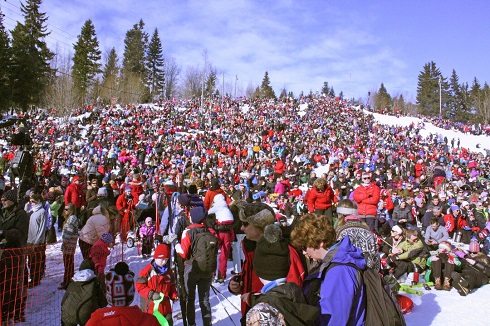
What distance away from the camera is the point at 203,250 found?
4172 mm

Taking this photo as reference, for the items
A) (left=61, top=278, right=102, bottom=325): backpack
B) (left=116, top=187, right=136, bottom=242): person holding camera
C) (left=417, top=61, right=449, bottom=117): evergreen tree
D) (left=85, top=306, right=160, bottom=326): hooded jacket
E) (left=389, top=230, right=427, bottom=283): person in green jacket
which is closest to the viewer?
(left=85, top=306, right=160, bottom=326): hooded jacket

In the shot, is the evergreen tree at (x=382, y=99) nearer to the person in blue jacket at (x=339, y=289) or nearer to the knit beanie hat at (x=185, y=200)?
the knit beanie hat at (x=185, y=200)

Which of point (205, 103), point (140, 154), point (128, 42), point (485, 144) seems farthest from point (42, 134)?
point (128, 42)

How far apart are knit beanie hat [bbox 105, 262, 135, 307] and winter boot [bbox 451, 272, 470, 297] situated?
570 centimetres

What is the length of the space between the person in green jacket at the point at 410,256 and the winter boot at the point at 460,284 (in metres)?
0.61

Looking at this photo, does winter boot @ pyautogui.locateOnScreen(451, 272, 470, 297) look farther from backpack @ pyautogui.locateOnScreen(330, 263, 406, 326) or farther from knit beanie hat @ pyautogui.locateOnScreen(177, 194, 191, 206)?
backpack @ pyautogui.locateOnScreen(330, 263, 406, 326)

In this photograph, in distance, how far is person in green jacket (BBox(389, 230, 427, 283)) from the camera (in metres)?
6.83

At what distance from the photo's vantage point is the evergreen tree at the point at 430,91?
7275 cm

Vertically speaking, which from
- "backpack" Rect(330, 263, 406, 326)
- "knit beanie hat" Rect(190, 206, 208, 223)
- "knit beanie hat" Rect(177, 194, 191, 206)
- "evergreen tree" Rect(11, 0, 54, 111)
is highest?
"evergreen tree" Rect(11, 0, 54, 111)

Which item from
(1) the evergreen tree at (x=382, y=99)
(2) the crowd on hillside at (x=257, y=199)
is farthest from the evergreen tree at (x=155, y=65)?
(1) the evergreen tree at (x=382, y=99)

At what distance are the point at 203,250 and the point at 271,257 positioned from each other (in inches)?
71.6

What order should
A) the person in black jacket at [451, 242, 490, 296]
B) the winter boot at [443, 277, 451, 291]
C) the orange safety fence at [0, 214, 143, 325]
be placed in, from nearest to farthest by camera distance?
the orange safety fence at [0, 214, 143, 325]
the person in black jacket at [451, 242, 490, 296]
the winter boot at [443, 277, 451, 291]

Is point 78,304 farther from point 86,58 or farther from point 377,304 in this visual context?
point 86,58

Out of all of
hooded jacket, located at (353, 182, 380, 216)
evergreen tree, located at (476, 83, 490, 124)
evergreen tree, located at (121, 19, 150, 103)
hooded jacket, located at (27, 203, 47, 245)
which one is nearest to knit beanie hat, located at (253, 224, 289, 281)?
hooded jacket, located at (353, 182, 380, 216)
